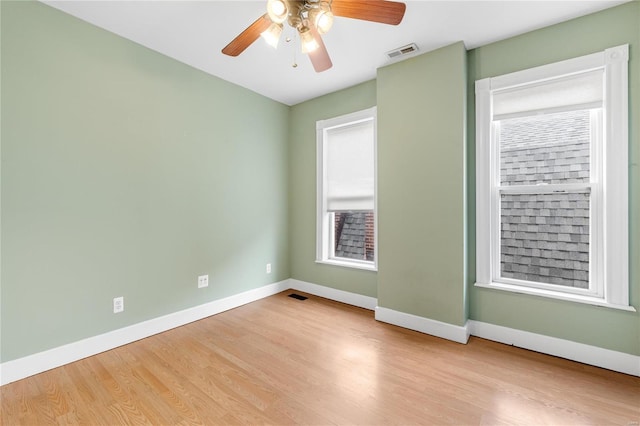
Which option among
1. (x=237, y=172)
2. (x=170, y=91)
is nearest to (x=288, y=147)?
(x=237, y=172)

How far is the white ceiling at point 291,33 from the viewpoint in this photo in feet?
6.87

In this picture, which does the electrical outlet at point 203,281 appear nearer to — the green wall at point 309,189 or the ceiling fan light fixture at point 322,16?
the green wall at point 309,189

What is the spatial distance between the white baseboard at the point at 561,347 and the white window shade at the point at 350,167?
5.69 ft

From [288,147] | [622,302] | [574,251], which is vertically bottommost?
[622,302]

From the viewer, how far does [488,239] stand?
2.59 m

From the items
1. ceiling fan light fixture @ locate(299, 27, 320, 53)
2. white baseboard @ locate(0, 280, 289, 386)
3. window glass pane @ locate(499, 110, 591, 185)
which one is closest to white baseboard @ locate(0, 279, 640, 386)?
white baseboard @ locate(0, 280, 289, 386)

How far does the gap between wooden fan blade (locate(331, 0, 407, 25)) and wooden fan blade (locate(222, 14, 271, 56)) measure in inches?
16.5

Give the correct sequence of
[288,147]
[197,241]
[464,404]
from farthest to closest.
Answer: [288,147], [197,241], [464,404]

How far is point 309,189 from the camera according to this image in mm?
3990

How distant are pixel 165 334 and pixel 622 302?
151 inches

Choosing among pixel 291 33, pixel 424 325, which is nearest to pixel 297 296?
pixel 424 325

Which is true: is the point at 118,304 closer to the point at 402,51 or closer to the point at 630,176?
the point at 402,51

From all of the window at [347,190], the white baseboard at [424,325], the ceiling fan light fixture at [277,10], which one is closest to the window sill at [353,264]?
the window at [347,190]

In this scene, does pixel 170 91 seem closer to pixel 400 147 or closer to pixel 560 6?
pixel 400 147
